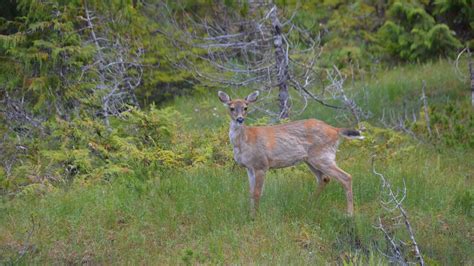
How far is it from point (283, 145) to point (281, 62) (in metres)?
3.48

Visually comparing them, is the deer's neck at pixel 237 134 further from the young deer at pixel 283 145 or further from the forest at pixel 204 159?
the forest at pixel 204 159

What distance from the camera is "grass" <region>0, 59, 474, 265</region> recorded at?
855 cm

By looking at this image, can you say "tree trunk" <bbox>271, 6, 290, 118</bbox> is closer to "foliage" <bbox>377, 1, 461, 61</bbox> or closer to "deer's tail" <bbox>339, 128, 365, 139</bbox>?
"deer's tail" <bbox>339, 128, 365, 139</bbox>

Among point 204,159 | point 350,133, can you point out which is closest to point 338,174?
point 350,133

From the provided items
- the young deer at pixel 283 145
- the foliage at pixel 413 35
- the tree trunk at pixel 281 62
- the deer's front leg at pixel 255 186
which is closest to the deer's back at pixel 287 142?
the young deer at pixel 283 145

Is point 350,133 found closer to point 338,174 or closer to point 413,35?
point 338,174

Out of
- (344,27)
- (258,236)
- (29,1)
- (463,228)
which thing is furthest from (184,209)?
(344,27)

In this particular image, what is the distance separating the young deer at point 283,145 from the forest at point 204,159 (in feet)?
0.82

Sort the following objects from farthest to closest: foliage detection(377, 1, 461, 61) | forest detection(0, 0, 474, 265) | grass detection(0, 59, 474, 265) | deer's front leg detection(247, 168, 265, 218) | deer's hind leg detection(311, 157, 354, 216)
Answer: foliage detection(377, 1, 461, 61) → deer's hind leg detection(311, 157, 354, 216) → deer's front leg detection(247, 168, 265, 218) → forest detection(0, 0, 474, 265) → grass detection(0, 59, 474, 265)

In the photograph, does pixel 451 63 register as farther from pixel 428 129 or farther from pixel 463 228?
pixel 463 228

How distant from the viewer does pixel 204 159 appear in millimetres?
11617

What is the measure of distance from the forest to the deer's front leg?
134 mm

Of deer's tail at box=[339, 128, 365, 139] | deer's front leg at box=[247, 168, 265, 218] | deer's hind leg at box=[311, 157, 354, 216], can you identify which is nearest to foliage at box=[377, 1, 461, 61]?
deer's tail at box=[339, 128, 365, 139]

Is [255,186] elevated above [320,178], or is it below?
above
